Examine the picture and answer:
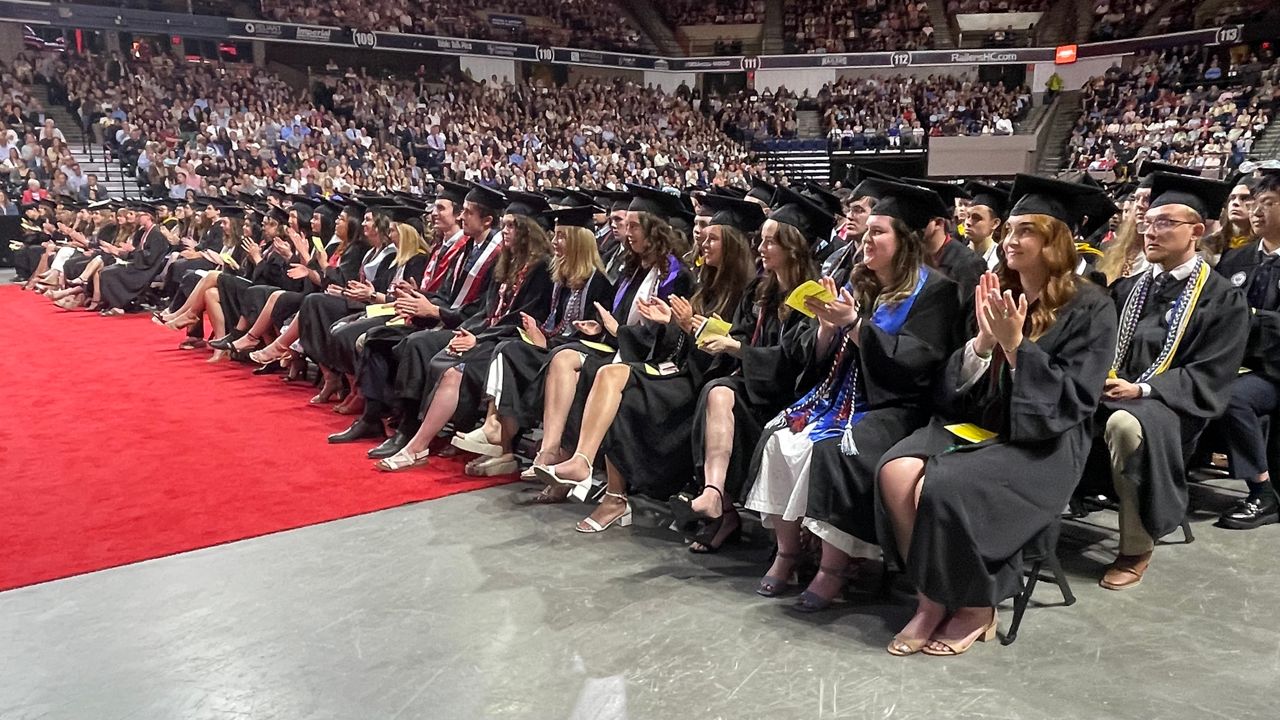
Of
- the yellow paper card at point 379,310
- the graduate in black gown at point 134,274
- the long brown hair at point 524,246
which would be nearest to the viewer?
the long brown hair at point 524,246

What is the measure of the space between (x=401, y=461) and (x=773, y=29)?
30.2m

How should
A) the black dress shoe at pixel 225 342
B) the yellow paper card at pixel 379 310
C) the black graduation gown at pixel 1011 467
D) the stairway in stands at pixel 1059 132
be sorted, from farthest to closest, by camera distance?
the stairway in stands at pixel 1059 132 < the black dress shoe at pixel 225 342 < the yellow paper card at pixel 379 310 < the black graduation gown at pixel 1011 467

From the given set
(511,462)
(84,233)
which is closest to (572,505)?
(511,462)

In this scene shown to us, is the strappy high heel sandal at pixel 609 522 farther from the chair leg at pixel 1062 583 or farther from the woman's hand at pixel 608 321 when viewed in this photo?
the chair leg at pixel 1062 583

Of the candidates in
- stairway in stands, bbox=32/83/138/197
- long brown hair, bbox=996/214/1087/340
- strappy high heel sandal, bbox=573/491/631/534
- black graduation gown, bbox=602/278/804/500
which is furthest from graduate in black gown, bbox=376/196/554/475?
stairway in stands, bbox=32/83/138/197

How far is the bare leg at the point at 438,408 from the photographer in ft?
16.7

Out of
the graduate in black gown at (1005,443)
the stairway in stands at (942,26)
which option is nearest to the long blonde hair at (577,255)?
the graduate in black gown at (1005,443)

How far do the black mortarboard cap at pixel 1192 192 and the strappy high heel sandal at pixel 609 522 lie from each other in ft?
8.50

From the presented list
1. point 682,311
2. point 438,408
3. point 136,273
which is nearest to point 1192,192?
point 682,311

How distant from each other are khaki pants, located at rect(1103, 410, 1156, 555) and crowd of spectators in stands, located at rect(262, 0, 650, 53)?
24.3m

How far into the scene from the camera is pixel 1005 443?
3.04m

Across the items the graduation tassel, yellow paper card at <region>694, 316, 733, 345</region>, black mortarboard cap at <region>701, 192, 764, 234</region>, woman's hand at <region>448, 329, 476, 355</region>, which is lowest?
the graduation tassel

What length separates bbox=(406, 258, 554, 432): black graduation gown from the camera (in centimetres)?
512

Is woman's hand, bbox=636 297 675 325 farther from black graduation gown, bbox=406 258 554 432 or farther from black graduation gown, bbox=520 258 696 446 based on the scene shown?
black graduation gown, bbox=406 258 554 432
